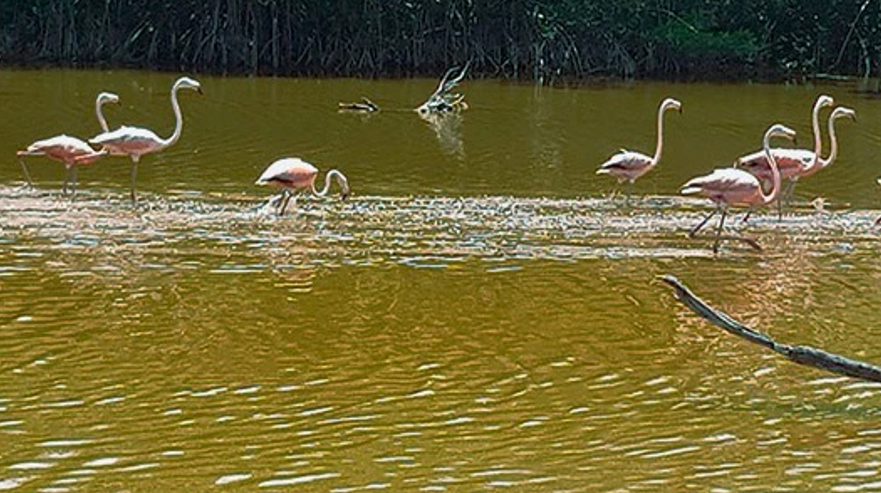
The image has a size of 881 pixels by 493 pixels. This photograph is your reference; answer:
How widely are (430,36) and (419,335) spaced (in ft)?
91.8

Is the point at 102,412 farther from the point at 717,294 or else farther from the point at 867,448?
the point at 717,294

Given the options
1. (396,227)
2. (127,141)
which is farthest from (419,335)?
(127,141)

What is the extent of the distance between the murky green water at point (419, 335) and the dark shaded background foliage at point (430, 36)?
59.1 feet

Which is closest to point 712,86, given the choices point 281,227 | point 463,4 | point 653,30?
A: point 653,30

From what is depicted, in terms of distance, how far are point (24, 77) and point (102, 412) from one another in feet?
75.5

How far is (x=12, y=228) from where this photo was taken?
1177 cm

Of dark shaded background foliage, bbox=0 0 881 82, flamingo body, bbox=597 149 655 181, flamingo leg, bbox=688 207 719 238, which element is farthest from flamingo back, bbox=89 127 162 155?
dark shaded background foliage, bbox=0 0 881 82

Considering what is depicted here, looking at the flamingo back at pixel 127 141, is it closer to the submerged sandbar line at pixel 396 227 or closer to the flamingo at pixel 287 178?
the submerged sandbar line at pixel 396 227

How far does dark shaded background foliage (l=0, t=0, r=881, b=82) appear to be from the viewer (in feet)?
115

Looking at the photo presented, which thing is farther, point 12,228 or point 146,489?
point 12,228

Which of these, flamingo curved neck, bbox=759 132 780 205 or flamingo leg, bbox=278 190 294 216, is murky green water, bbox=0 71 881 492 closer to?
flamingo leg, bbox=278 190 294 216

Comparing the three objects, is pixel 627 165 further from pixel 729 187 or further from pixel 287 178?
pixel 287 178

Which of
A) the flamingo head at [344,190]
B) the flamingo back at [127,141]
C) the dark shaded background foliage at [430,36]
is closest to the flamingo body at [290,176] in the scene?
the flamingo head at [344,190]

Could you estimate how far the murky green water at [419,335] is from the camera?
6.55 m
